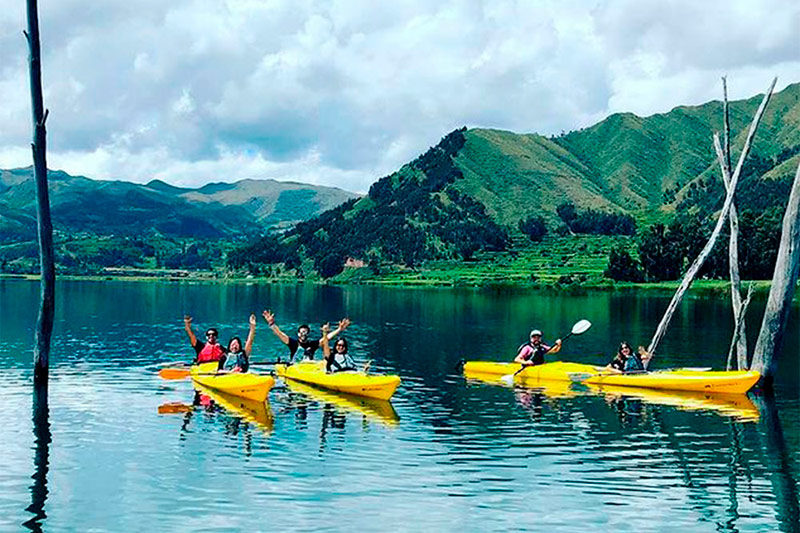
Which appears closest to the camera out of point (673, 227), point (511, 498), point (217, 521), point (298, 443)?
point (217, 521)

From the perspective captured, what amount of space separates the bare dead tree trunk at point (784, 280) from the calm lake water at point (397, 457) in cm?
262

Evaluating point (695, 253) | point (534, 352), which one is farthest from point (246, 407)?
point (695, 253)

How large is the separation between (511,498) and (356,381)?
17.8 meters

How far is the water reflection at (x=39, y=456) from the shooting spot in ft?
69.7

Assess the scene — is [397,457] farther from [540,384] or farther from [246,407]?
[540,384]

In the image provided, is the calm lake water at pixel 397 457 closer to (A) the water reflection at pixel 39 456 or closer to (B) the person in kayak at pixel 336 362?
(A) the water reflection at pixel 39 456

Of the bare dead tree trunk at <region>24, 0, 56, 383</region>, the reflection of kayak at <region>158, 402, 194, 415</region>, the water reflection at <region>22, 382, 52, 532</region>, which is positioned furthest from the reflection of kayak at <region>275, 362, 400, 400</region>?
the bare dead tree trunk at <region>24, 0, 56, 383</region>

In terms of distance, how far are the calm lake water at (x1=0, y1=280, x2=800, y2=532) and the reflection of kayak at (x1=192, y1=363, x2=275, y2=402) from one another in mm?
1127

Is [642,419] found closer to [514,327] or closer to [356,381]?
[356,381]

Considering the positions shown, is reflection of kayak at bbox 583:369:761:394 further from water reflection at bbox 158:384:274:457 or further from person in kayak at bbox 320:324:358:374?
water reflection at bbox 158:384:274:457

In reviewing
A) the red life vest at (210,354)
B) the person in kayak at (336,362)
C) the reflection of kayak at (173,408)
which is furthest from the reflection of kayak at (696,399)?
the reflection of kayak at (173,408)

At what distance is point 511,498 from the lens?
75.8 ft

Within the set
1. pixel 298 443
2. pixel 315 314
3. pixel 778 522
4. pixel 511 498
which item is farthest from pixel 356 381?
pixel 315 314

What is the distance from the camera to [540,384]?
46.6 metres
